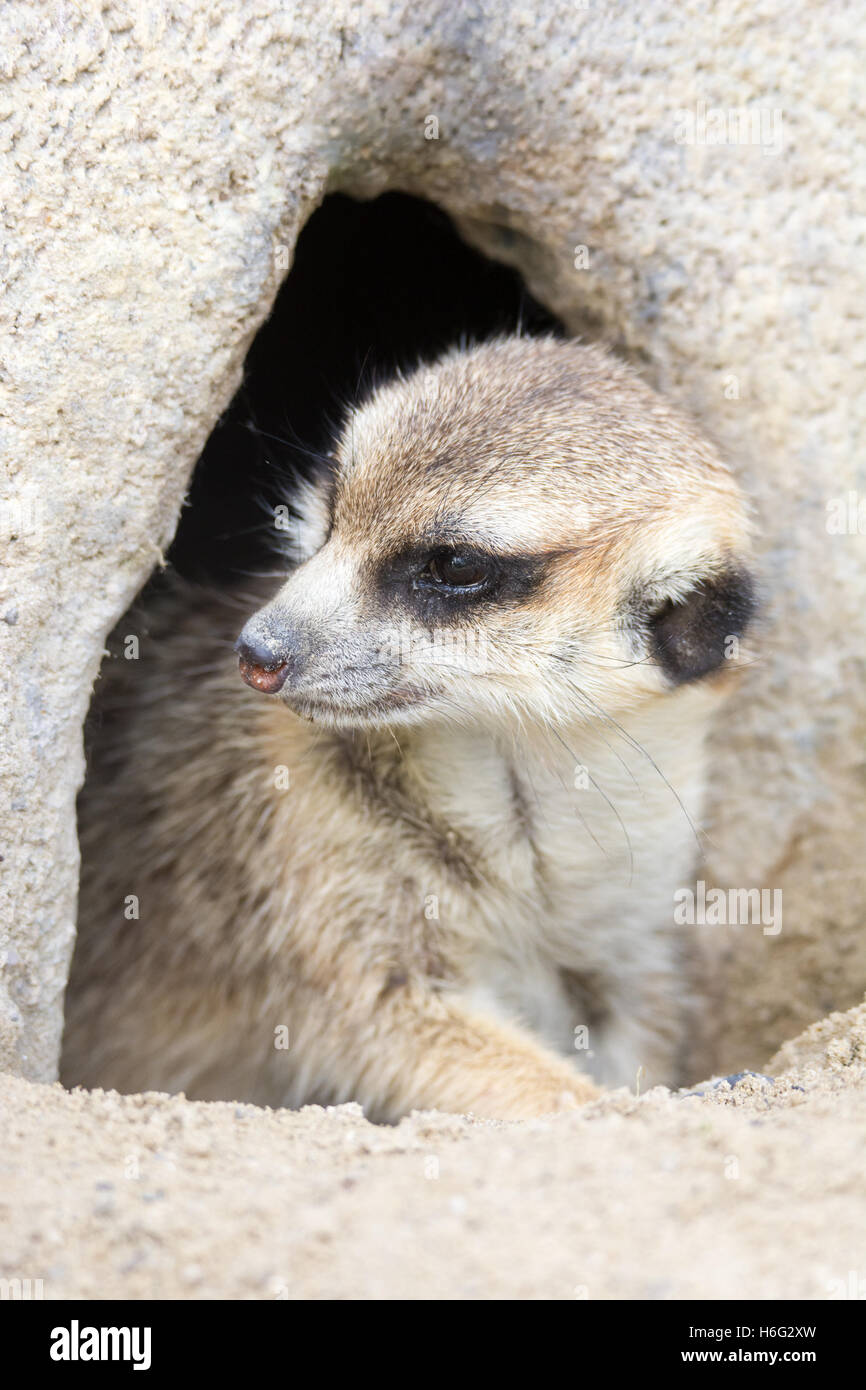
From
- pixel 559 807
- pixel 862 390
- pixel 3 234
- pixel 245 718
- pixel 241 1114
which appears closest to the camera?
pixel 241 1114

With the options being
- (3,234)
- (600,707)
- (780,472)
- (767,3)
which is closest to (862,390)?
(780,472)

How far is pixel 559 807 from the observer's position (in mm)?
3068

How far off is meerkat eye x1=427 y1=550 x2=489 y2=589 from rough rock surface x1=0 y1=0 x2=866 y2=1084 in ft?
2.32

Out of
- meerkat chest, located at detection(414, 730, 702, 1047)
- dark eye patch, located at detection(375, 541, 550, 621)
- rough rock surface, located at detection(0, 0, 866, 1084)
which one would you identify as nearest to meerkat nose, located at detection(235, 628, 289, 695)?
dark eye patch, located at detection(375, 541, 550, 621)

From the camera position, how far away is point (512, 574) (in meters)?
2.64

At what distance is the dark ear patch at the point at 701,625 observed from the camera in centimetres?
279

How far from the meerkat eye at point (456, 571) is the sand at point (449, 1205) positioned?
3.56ft

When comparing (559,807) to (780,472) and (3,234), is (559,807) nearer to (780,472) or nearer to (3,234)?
(780,472)

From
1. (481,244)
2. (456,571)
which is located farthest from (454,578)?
(481,244)

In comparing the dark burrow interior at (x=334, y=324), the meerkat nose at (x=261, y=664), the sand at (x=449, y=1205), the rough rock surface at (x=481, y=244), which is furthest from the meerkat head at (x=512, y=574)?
the dark burrow interior at (x=334, y=324)

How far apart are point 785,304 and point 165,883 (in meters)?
2.33

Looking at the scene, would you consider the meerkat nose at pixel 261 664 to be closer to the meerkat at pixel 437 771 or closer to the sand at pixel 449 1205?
the meerkat at pixel 437 771

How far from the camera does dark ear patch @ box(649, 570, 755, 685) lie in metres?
2.79

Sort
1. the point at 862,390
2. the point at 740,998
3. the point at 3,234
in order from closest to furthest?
the point at 3,234 → the point at 862,390 → the point at 740,998
